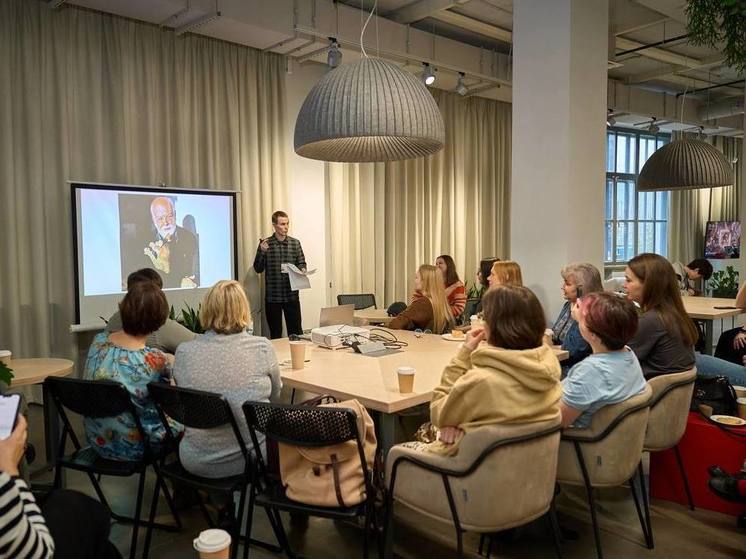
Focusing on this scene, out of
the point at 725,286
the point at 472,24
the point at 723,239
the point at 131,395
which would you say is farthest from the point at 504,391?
the point at 723,239

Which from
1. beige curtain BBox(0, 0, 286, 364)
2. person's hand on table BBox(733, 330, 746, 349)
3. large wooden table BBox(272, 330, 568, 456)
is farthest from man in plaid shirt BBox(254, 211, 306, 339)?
person's hand on table BBox(733, 330, 746, 349)

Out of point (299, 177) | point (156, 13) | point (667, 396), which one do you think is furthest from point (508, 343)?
point (299, 177)

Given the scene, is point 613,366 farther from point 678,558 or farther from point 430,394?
point 678,558

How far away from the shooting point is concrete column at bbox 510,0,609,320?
425 centimetres

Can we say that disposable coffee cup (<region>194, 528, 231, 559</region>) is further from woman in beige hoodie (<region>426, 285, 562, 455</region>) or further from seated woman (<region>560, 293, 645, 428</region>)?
seated woman (<region>560, 293, 645, 428</region>)

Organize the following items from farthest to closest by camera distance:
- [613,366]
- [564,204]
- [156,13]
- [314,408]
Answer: [156,13] → [564,204] → [613,366] → [314,408]

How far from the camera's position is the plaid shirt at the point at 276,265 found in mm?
6031

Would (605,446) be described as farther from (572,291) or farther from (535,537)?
(572,291)

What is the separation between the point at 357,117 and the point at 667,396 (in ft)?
5.92

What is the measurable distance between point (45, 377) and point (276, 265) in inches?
128

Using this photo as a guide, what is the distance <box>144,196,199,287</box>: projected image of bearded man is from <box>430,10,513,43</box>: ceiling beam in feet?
11.4

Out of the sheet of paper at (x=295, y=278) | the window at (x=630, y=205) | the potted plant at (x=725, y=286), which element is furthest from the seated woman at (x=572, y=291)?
the window at (x=630, y=205)

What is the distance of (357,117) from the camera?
97.2 inches

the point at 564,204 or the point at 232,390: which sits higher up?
the point at 564,204
